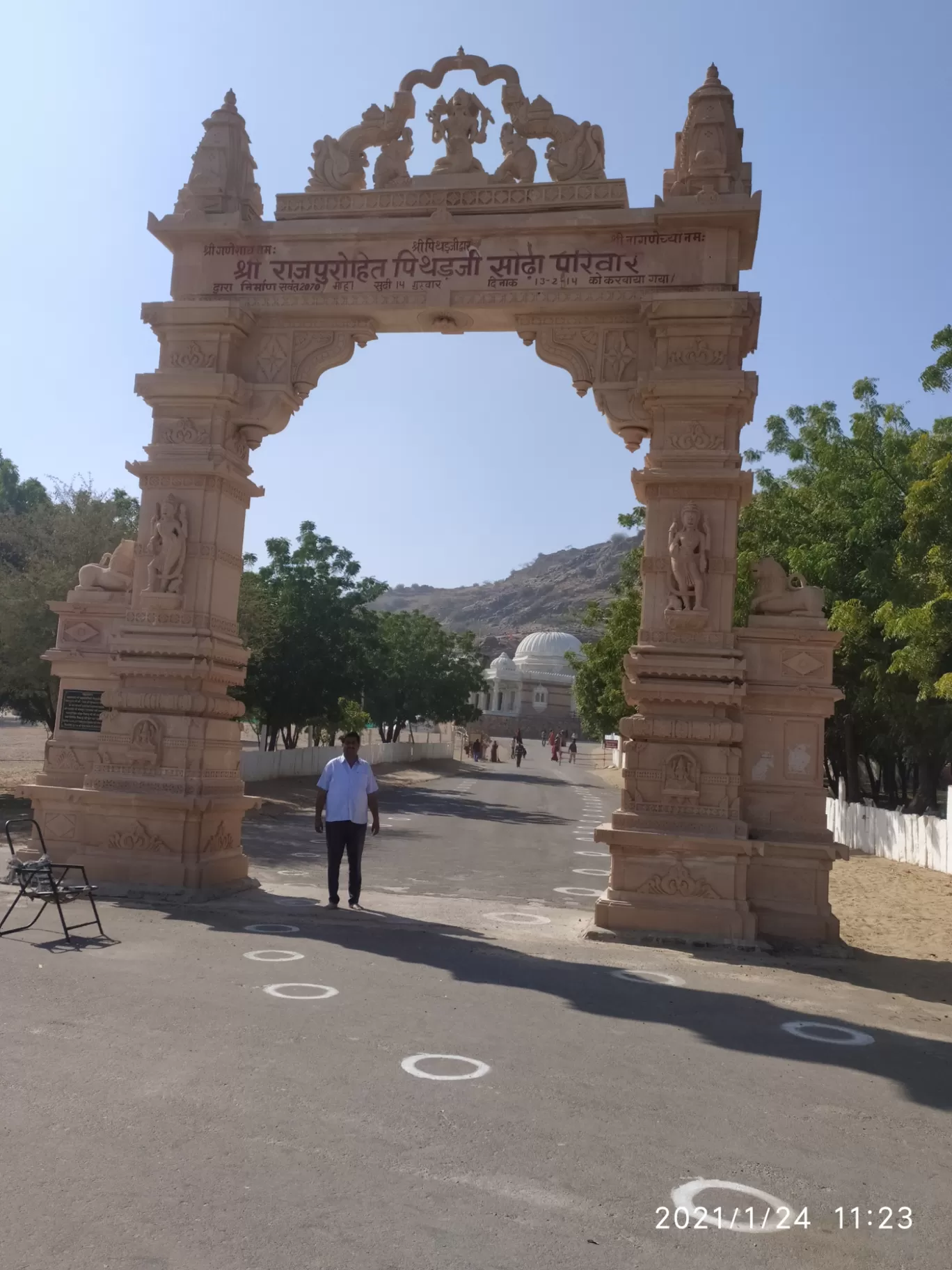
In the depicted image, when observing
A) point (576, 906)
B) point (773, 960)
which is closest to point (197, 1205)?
point (773, 960)

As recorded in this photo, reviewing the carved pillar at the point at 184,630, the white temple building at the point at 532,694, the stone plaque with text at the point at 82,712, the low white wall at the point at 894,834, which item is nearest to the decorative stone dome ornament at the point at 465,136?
the carved pillar at the point at 184,630

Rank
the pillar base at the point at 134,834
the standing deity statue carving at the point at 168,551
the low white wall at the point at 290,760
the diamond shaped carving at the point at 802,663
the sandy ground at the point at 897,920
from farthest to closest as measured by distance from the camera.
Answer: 1. the low white wall at the point at 290,760
2. the standing deity statue carving at the point at 168,551
3. the pillar base at the point at 134,834
4. the diamond shaped carving at the point at 802,663
5. the sandy ground at the point at 897,920

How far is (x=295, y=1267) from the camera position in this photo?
9.45 ft

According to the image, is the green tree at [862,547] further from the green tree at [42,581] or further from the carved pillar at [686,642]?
the green tree at [42,581]

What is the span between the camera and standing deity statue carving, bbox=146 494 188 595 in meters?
9.97

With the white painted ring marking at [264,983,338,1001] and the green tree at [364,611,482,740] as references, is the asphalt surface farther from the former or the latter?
the green tree at [364,611,482,740]

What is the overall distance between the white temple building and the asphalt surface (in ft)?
307

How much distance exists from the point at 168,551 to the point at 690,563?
495cm

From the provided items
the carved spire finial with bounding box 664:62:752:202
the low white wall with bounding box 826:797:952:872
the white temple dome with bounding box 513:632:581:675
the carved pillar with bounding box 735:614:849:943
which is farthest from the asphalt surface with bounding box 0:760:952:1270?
the white temple dome with bounding box 513:632:581:675

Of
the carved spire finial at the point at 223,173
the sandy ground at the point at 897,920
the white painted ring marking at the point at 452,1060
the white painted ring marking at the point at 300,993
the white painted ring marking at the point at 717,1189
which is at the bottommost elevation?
the sandy ground at the point at 897,920

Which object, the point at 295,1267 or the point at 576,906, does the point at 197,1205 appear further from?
the point at 576,906

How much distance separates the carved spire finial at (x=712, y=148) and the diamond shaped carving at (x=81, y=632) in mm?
7059

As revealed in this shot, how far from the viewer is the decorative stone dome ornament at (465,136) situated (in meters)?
10.1

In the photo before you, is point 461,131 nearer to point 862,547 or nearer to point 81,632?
point 81,632
